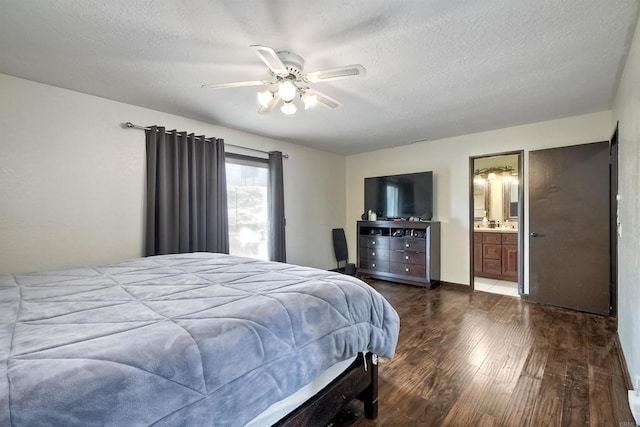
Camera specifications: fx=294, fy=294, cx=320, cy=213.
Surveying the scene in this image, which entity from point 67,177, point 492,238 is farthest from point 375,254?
point 67,177

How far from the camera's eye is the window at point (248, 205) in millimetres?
3979

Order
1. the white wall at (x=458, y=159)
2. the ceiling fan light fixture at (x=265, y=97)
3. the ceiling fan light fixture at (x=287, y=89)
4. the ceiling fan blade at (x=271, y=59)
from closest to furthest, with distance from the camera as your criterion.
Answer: the ceiling fan blade at (x=271, y=59) → the ceiling fan light fixture at (x=287, y=89) → the ceiling fan light fixture at (x=265, y=97) → the white wall at (x=458, y=159)

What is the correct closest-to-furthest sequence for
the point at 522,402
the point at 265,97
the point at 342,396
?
the point at 342,396 < the point at 522,402 < the point at 265,97

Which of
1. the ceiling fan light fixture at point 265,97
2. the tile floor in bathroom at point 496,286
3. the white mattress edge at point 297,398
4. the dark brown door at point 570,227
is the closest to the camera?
the white mattress edge at point 297,398

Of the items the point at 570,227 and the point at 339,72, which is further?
the point at 570,227

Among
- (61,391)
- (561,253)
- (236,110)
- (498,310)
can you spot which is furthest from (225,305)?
(561,253)

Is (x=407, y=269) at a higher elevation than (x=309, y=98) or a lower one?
lower

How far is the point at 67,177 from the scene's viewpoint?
8.79ft

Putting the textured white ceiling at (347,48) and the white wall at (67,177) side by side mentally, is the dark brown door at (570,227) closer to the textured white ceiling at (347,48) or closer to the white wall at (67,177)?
the textured white ceiling at (347,48)

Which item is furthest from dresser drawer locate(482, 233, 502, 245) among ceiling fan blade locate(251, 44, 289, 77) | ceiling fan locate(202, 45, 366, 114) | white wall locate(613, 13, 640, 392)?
ceiling fan blade locate(251, 44, 289, 77)

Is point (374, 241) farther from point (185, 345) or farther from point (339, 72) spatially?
point (185, 345)

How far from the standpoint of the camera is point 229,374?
98cm

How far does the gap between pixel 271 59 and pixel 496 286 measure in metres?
4.67

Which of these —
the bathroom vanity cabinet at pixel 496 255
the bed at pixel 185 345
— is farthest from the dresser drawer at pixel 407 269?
the bed at pixel 185 345
